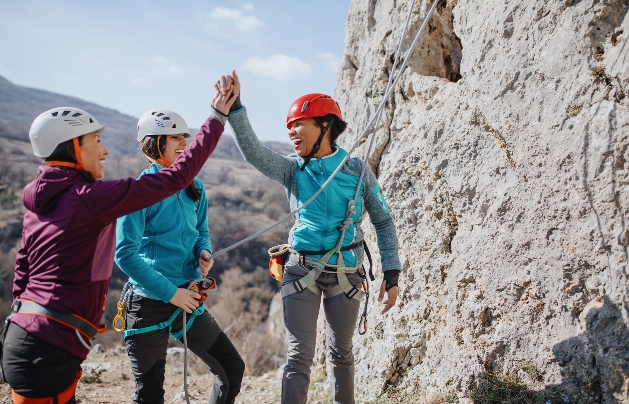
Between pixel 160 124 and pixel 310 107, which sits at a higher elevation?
pixel 310 107

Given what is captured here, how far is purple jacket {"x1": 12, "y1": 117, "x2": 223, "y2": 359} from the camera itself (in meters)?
2.06

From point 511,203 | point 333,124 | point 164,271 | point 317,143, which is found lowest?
point 164,271

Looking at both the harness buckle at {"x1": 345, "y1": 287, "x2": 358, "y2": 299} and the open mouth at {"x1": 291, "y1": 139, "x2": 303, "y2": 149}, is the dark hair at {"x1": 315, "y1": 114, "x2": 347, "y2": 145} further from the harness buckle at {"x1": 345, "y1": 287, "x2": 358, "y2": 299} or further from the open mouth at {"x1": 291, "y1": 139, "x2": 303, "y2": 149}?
the harness buckle at {"x1": 345, "y1": 287, "x2": 358, "y2": 299}

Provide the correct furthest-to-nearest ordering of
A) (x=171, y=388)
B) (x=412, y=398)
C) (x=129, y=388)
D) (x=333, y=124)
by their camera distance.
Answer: (x=171, y=388)
(x=129, y=388)
(x=412, y=398)
(x=333, y=124)

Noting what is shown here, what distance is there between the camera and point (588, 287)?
3.06 metres

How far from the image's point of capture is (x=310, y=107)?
3.17 metres

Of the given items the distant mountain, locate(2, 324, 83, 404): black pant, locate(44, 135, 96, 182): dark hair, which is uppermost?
the distant mountain

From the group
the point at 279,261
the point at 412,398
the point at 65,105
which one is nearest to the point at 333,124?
the point at 279,261

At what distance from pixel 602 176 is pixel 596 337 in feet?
3.37

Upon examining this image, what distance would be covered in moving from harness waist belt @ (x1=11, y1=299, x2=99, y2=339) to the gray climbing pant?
123cm

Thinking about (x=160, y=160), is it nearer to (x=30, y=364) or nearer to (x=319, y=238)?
(x=319, y=238)

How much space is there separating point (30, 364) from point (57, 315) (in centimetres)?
23

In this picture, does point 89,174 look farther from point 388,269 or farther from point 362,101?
point 362,101

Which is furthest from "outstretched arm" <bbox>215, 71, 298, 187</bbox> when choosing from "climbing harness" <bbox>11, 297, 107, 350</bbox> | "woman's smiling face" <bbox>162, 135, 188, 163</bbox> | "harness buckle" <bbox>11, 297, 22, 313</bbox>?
"harness buckle" <bbox>11, 297, 22, 313</bbox>
